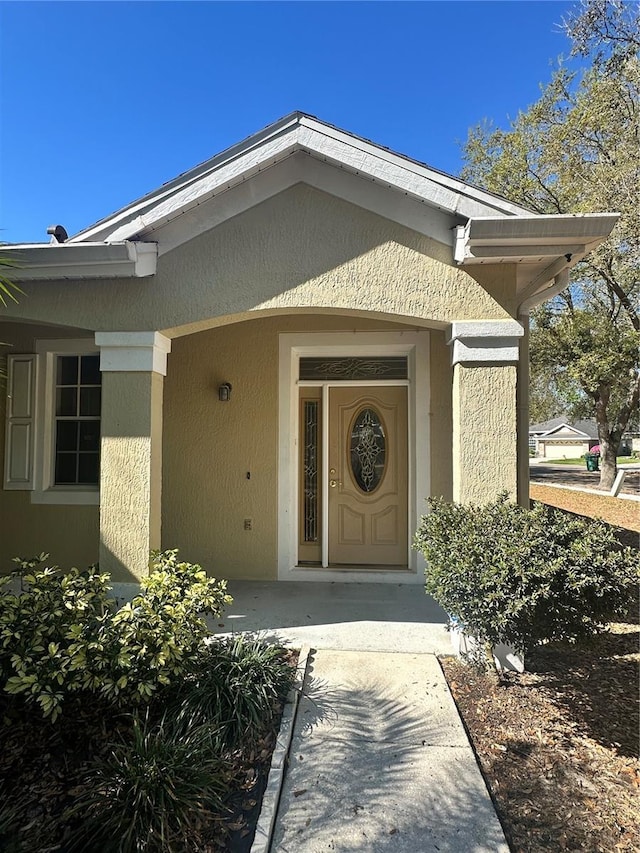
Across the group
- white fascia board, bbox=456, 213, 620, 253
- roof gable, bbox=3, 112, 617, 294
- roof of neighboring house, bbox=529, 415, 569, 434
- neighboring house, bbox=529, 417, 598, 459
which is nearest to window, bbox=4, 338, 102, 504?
roof gable, bbox=3, 112, 617, 294

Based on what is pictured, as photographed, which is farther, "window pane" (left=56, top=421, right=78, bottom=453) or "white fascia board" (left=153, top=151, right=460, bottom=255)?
"window pane" (left=56, top=421, right=78, bottom=453)

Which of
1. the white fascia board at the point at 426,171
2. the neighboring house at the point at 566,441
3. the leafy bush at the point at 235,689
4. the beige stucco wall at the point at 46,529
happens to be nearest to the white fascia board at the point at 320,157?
the white fascia board at the point at 426,171

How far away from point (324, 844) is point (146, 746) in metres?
1.13

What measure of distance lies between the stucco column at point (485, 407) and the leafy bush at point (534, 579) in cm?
72

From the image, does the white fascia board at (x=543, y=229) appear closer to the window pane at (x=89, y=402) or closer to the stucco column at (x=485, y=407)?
the stucco column at (x=485, y=407)

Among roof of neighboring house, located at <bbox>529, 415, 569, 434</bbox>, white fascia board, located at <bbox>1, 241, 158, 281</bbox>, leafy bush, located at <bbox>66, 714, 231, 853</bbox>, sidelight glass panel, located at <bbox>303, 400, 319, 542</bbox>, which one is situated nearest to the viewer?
leafy bush, located at <bbox>66, 714, 231, 853</bbox>

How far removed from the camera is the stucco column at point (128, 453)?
450 cm

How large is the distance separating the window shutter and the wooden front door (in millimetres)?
4053

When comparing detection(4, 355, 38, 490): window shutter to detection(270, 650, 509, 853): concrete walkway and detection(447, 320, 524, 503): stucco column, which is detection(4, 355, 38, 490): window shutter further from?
detection(447, 320, 524, 503): stucco column

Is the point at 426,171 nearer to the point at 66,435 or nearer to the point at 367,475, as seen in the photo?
the point at 367,475

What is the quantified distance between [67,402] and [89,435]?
578 millimetres

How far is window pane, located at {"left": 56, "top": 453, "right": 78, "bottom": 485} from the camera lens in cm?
632

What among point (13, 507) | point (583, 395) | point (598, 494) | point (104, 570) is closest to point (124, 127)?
point (13, 507)

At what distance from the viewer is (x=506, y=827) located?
2445mm
